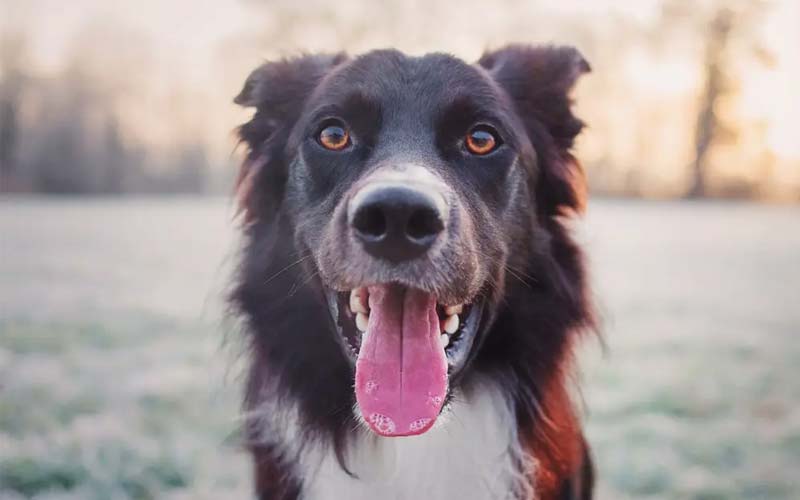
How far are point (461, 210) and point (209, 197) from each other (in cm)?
1209

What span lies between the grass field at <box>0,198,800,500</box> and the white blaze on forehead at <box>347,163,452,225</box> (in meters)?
1.11

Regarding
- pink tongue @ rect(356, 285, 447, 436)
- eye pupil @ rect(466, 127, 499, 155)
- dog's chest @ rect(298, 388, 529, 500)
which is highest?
eye pupil @ rect(466, 127, 499, 155)

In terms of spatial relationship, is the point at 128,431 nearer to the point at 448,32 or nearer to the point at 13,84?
the point at 448,32

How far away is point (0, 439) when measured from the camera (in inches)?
132

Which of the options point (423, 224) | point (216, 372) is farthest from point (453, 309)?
point (216, 372)

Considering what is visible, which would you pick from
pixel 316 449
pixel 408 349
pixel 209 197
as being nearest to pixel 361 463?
pixel 316 449

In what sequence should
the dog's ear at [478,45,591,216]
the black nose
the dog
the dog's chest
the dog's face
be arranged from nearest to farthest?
the black nose, the dog's face, the dog, the dog's chest, the dog's ear at [478,45,591,216]

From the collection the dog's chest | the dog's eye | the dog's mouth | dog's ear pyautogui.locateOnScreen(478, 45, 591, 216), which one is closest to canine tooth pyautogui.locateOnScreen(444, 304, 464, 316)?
the dog's mouth

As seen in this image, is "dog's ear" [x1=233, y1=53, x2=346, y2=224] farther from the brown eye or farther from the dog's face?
the brown eye

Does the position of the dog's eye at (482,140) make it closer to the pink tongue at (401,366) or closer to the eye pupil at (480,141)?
the eye pupil at (480,141)

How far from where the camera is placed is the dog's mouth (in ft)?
→ 7.30

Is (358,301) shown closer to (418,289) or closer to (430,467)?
(418,289)

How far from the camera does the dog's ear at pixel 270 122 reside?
293 centimetres

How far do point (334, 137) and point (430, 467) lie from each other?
125cm
